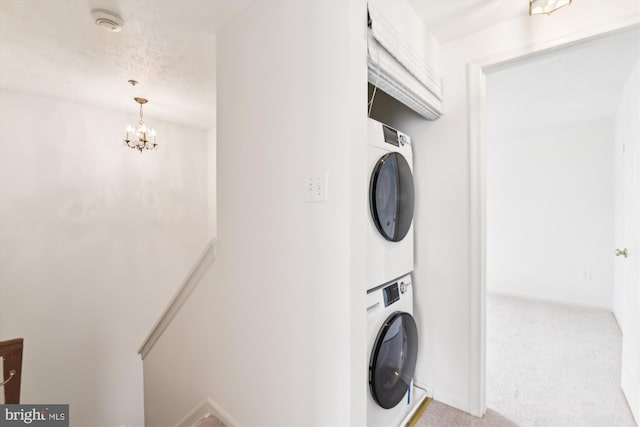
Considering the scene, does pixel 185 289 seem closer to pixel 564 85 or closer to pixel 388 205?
pixel 388 205

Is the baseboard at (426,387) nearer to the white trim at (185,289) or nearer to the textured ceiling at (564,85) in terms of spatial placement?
the white trim at (185,289)

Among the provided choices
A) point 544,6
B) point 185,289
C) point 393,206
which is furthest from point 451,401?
point 544,6

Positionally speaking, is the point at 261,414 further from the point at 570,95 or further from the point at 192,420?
the point at 570,95

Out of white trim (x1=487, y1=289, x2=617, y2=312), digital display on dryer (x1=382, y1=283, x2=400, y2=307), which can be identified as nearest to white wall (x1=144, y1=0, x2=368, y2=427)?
digital display on dryer (x1=382, y1=283, x2=400, y2=307)

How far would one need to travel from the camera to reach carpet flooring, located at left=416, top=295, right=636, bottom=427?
1.78 m

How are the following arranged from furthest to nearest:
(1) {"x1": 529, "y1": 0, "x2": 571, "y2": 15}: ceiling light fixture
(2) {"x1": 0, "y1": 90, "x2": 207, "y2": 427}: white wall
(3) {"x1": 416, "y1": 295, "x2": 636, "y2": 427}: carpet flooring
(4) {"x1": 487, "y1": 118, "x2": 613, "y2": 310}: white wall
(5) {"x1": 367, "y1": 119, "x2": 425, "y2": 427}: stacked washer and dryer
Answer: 1. (4) {"x1": 487, "y1": 118, "x2": 613, "y2": 310}: white wall
2. (2) {"x1": 0, "y1": 90, "x2": 207, "y2": 427}: white wall
3. (3) {"x1": 416, "y1": 295, "x2": 636, "y2": 427}: carpet flooring
4. (5) {"x1": 367, "y1": 119, "x2": 425, "y2": 427}: stacked washer and dryer
5. (1) {"x1": 529, "y1": 0, "x2": 571, "y2": 15}: ceiling light fixture

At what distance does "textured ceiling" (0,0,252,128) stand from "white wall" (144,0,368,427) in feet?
0.99

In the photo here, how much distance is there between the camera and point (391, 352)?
1.55 metres

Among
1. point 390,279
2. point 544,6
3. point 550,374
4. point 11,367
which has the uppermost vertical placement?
point 544,6

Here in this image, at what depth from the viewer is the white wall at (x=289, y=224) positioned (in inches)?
45.9

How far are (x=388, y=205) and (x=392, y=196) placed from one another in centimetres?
7

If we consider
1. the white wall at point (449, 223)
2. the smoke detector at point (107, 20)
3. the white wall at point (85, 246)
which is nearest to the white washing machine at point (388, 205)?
the white wall at point (449, 223)

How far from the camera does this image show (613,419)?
1.78m

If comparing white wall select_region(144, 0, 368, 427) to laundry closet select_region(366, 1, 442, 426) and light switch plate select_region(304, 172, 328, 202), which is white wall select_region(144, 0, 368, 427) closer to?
light switch plate select_region(304, 172, 328, 202)
